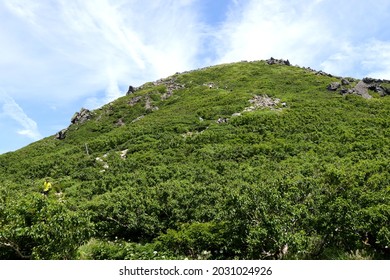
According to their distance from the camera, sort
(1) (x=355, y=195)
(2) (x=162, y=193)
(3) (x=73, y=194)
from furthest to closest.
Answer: (3) (x=73, y=194), (2) (x=162, y=193), (1) (x=355, y=195)

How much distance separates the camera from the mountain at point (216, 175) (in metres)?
13.8

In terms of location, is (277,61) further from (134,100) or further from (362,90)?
(134,100)

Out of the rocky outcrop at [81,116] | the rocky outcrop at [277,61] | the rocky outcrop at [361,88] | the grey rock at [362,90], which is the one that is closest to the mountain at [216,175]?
the rocky outcrop at [361,88]

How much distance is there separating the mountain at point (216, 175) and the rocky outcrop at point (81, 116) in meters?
0.32

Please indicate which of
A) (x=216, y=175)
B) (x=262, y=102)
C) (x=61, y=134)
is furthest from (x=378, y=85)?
(x=61, y=134)

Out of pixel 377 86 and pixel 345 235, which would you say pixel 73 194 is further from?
pixel 377 86

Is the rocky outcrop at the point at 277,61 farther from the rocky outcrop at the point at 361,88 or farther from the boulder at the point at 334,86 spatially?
the boulder at the point at 334,86

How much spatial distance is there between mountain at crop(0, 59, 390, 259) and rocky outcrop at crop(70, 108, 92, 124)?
12.6 inches

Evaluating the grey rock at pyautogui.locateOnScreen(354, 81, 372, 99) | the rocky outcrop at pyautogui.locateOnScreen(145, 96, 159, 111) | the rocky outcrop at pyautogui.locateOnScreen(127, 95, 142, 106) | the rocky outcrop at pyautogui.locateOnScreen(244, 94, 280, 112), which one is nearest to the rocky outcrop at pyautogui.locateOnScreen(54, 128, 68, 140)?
the rocky outcrop at pyautogui.locateOnScreen(127, 95, 142, 106)

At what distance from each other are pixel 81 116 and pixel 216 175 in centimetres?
4154

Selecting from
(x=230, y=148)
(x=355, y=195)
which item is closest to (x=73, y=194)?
(x=230, y=148)

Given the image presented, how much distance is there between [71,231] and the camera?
12.5 metres

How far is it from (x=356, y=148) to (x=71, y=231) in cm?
2924

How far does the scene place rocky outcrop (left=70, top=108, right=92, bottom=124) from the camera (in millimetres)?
62750
